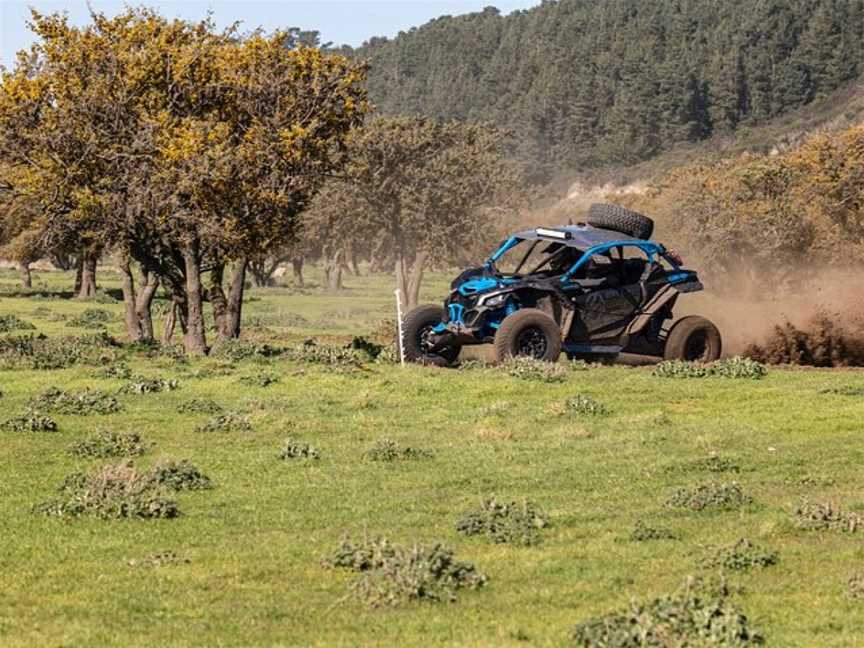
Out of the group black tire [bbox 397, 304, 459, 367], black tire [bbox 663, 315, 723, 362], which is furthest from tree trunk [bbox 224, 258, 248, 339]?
black tire [bbox 663, 315, 723, 362]

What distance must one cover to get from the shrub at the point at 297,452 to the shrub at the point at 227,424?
2.20 m

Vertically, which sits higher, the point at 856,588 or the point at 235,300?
the point at 235,300

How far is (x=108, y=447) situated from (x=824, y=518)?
856 centimetres

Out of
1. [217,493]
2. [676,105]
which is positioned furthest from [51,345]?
[676,105]

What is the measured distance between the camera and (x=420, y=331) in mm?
24984

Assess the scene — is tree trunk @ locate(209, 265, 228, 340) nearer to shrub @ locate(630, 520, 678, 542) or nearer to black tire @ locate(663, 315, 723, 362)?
black tire @ locate(663, 315, 723, 362)

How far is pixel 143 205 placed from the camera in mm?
28062

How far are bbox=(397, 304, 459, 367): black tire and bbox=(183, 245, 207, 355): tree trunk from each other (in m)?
7.18

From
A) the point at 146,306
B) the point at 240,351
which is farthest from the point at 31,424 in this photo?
the point at 146,306

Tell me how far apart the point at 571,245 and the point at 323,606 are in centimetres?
1530

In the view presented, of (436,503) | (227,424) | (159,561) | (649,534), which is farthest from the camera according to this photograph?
(227,424)

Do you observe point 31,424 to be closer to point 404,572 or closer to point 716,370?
point 404,572

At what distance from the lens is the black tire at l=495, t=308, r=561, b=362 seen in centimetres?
2284

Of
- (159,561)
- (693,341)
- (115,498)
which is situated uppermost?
(693,341)
